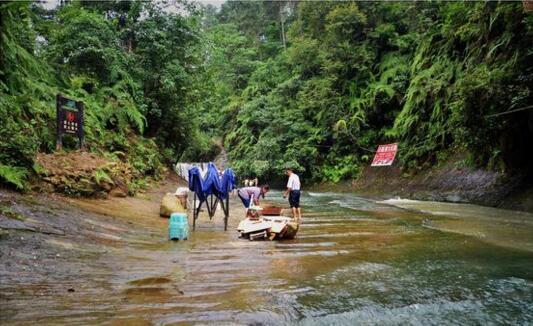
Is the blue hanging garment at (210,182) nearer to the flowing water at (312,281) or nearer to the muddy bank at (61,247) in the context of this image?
the flowing water at (312,281)

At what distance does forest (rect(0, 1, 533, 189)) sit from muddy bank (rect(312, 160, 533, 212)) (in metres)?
0.54

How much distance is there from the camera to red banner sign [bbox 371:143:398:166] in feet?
79.7

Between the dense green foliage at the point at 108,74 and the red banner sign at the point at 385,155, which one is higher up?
the dense green foliage at the point at 108,74

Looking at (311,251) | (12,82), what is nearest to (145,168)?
(12,82)

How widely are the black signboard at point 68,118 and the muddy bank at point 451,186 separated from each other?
13998 mm

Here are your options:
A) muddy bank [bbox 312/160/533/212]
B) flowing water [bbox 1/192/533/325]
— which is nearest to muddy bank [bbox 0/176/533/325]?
flowing water [bbox 1/192/533/325]

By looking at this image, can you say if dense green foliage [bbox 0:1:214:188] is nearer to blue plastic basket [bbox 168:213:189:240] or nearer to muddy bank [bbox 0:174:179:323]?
muddy bank [bbox 0:174:179:323]

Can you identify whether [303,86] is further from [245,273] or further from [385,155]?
[245,273]

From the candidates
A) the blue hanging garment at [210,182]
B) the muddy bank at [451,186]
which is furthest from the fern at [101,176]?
the muddy bank at [451,186]

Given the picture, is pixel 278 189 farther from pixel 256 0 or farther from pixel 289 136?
pixel 256 0

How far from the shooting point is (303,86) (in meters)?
32.9

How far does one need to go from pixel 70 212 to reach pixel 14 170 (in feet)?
4.75

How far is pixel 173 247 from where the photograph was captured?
25.1 feet

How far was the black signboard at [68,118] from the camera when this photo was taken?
12719mm
